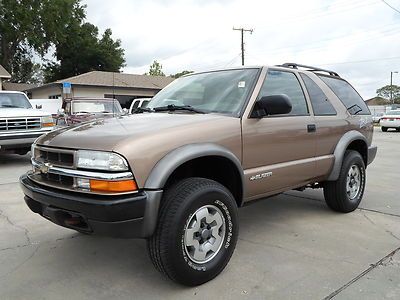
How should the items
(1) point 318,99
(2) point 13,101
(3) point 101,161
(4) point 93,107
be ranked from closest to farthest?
(3) point 101,161 → (1) point 318,99 → (2) point 13,101 → (4) point 93,107

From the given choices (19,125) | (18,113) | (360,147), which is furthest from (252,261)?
(18,113)

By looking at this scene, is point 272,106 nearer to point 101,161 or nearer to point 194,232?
point 194,232

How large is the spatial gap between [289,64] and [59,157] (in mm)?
2925

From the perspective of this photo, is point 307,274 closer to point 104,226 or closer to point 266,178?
point 266,178

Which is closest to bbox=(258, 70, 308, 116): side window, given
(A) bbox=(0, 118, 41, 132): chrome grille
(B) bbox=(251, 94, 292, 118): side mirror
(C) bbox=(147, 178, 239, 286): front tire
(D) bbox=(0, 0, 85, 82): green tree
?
(B) bbox=(251, 94, 292, 118): side mirror

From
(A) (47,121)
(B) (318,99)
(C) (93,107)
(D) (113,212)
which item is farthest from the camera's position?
(C) (93,107)

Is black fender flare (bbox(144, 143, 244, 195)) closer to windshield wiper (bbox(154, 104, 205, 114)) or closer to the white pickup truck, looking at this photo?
windshield wiper (bbox(154, 104, 205, 114))

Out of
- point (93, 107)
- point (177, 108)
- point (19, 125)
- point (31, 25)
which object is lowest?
point (19, 125)

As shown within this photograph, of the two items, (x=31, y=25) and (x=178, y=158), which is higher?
(x=31, y=25)

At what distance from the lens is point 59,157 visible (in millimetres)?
3172

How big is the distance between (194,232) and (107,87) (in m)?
26.5

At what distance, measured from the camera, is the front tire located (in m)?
2.93

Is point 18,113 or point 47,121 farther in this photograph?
point 47,121

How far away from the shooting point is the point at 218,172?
3672 millimetres
